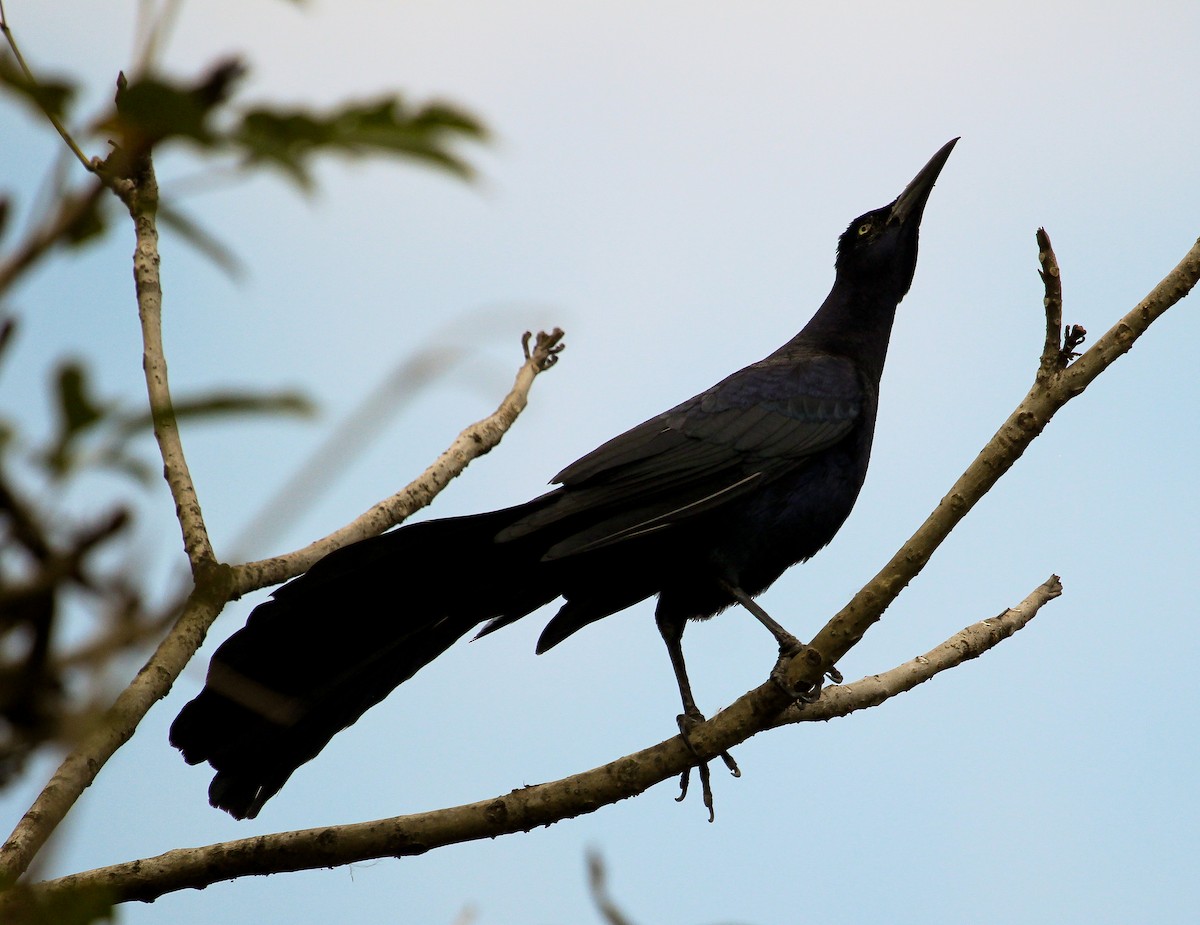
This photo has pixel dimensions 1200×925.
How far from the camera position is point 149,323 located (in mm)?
3828

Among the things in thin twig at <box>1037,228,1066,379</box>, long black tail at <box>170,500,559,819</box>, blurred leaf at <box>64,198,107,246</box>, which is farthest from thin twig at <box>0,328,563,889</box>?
thin twig at <box>1037,228,1066,379</box>

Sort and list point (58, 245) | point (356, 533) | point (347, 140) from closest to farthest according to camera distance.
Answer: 1. point (58, 245)
2. point (347, 140)
3. point (356, 533)

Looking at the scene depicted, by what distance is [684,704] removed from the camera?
17.4ft

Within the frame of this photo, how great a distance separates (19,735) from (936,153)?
632cm

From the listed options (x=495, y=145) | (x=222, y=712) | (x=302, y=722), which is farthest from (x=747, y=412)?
(x=495, y=145)

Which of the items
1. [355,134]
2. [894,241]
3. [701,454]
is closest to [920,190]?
[894,241]

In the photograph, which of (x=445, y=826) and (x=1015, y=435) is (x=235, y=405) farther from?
(x=1015, y=435)

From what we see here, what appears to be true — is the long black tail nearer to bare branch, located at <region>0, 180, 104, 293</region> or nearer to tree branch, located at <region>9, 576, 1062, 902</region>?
tree branch, located at <region>9, 576, 1062, 902</region>

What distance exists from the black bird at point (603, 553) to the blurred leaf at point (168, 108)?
8.44 ft

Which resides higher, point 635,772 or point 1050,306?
point 1050,306

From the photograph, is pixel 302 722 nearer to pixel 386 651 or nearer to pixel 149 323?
pixel 386 651

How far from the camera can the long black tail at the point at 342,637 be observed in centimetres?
380

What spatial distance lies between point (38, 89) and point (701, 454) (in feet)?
14.5

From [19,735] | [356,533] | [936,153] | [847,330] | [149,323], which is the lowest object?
[19,735]
